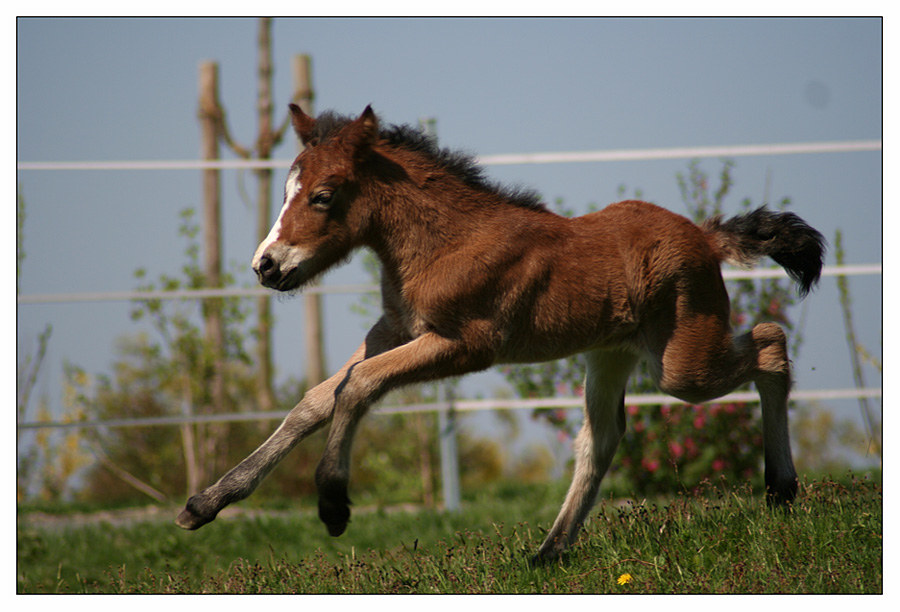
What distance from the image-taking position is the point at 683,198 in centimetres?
637

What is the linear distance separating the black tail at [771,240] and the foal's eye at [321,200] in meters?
1.89

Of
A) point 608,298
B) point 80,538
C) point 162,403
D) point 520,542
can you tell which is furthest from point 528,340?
point 162,403

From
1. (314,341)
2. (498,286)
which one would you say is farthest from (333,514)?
(314,341)

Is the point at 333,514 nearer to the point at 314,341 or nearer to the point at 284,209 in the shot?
the point at 284,209

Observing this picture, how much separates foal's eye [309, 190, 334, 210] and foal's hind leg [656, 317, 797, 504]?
166 centimetres

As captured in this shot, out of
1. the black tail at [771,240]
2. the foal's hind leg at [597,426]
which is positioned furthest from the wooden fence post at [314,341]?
the black tail at [771,240]

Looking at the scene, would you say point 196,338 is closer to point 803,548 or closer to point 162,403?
point 162,403

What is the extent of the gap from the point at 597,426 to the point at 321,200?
1796 mm

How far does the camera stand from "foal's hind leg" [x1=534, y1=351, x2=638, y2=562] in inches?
156

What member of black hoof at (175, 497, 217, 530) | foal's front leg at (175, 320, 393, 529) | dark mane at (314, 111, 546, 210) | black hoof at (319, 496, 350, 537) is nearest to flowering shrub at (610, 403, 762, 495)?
dark mane at (314, 111, 546, 210)

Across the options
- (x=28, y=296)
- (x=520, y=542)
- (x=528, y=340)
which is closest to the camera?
(x=528, y=340)

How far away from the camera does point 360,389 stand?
3.17 metres

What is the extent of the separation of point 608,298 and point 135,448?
519 cm

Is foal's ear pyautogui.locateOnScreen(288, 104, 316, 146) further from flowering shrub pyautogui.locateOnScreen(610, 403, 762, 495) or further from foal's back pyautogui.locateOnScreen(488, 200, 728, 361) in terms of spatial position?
flowering shrub pyautogui.locateOnScreen(610, 403, 762, 495)
